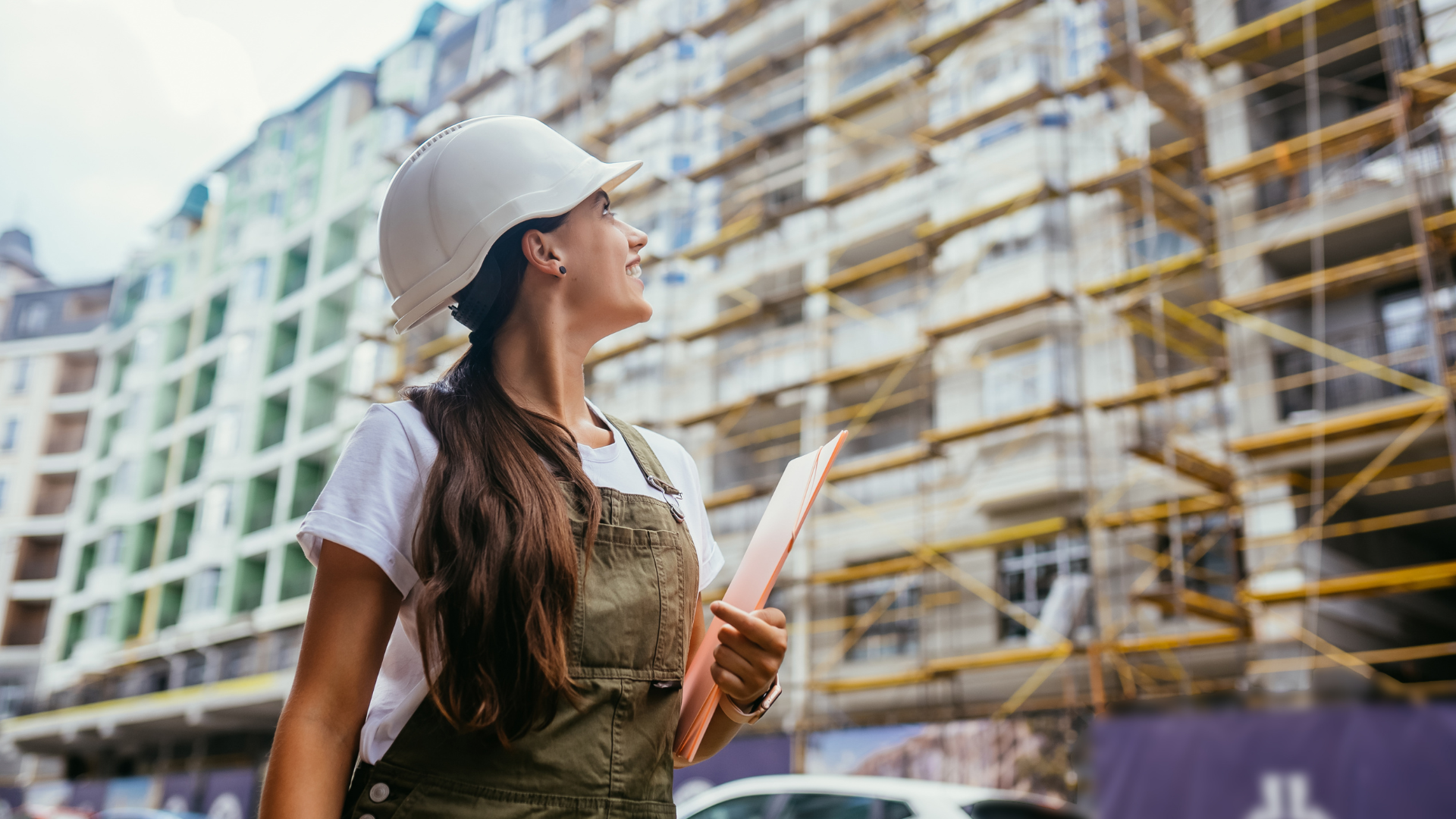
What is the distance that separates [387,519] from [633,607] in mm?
265

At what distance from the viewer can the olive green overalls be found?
44.5 inches

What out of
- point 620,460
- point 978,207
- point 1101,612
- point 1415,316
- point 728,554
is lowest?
point 620,460

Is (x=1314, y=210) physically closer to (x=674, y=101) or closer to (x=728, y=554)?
(x=728, y=554)

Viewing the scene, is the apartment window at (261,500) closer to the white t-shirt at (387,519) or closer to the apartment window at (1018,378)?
the apartment window at (1018,378)

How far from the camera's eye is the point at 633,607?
4.14 feet

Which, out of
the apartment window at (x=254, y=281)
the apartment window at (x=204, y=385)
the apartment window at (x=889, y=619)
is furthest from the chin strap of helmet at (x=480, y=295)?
the apartment window at (x=204, y=385)

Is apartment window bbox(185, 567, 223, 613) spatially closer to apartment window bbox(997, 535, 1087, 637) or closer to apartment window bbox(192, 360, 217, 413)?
apartment window bbox(192, 360, 217, 413)

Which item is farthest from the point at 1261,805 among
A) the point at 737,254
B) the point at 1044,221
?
the point at 737,254

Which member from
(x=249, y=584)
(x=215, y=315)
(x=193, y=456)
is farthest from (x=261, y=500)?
(x=215, y=315)

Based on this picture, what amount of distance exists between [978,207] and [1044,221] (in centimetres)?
103

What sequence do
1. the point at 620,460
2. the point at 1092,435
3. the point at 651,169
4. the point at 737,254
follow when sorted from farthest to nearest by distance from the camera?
the point at 651,169
the point at 737,254
the point at 1092,435
the point at 620,460

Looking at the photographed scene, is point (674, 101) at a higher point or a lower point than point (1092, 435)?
higher

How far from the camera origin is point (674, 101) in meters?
19.1

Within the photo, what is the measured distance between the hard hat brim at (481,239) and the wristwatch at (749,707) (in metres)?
0.56
